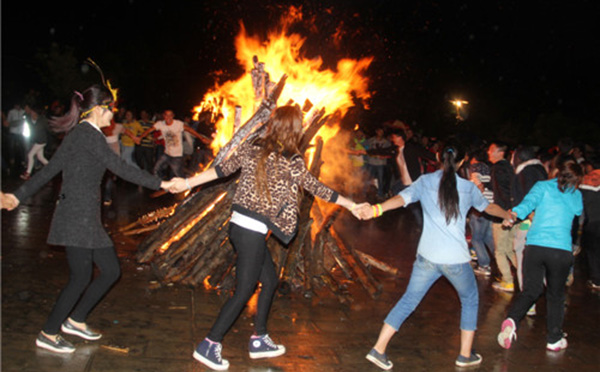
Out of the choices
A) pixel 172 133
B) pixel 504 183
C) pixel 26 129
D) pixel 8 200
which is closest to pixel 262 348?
pixel 8 200

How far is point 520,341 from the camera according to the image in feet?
18.7

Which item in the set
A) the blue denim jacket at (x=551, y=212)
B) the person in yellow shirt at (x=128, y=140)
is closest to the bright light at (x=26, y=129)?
the person in yellow shirt at (x=128, y=140)

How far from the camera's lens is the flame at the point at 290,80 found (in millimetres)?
8102

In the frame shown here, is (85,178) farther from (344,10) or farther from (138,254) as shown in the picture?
(344,10)

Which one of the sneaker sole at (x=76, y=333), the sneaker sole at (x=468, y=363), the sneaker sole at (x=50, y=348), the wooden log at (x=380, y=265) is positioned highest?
the wooden log at (x=380, y=265)

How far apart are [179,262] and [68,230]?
8.69ft

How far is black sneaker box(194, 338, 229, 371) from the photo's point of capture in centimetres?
436

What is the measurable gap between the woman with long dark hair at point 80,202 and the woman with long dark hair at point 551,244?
3711 mm

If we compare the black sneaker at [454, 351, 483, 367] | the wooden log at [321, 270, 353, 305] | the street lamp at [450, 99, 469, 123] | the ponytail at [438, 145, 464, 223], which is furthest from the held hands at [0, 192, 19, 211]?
the street lamp at [450, 99, 469, 123]

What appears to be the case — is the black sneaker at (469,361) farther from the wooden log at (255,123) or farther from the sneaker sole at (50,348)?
the wooden log at (255,123)

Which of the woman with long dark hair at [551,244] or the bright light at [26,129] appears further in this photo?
the bright light at [26,129]

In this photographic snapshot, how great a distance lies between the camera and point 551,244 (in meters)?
5.33

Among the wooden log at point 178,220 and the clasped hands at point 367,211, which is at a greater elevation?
the clasped hands at point 367,211

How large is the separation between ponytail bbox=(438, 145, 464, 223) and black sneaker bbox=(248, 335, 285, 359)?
188 centimetres
